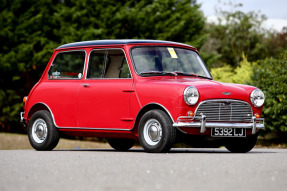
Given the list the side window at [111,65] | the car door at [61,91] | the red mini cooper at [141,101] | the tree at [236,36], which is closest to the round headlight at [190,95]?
the red mini cooper at [141,101]

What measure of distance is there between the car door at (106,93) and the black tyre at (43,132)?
631mm

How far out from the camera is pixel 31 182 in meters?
5.70

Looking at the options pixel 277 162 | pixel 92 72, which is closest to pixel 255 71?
pixel 92 72

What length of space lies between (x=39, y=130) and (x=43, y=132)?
0.34 feet

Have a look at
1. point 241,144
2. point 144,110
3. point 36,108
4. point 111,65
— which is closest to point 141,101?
point 144,110

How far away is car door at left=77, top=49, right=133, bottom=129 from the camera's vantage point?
992cm

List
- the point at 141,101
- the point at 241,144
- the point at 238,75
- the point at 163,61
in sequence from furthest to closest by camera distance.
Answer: the point at 238,75 < the point at 241,144 < the point at 163,61 < the point at 141,101

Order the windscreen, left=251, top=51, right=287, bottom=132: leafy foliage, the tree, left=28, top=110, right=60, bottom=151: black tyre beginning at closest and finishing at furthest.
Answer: the windscreen, left=28, top=110, right=60, bottom=151: black tyre, left=251, top=51, right=287, bottom=132: leafy foliage, the tree

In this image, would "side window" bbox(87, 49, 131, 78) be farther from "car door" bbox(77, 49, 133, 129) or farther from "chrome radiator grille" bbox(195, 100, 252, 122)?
"chrome radiator grille" bbox(195, 100, 252, 122)

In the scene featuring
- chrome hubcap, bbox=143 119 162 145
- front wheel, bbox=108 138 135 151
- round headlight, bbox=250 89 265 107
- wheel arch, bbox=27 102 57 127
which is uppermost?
round headlight, bbox=250 89 265 107

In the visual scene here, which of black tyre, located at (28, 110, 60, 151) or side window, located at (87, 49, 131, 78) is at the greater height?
side window, located at (87, 49, 131, 78)

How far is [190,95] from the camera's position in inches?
356

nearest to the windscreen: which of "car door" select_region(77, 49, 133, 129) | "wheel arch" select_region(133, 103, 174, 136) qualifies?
"car door" select_region(77, 49, 133, 129)

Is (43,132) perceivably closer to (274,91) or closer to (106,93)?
(106,93)
